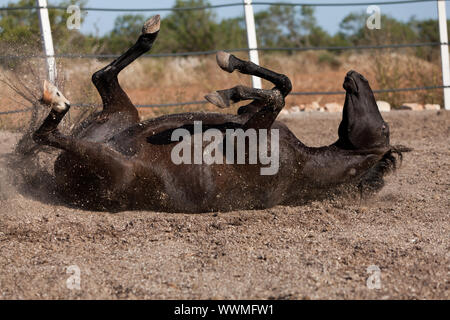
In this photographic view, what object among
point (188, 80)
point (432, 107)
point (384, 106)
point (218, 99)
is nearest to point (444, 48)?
point (432, 107)

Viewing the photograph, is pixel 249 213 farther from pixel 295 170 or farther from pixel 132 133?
pixel 132 133

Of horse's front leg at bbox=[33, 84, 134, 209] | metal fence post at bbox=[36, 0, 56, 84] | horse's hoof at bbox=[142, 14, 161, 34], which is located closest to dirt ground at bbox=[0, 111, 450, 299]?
horse's front leg at bbox=[33, 84, 134, 209]

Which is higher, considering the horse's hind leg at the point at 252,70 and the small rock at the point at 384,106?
the small rock at the point at 384,106

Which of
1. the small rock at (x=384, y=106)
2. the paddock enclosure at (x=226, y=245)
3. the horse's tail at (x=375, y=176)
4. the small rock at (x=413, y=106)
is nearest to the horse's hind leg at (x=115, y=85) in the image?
the paddock enclosure at (x=226, y=245)

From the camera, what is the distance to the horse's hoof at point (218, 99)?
11.2 feet

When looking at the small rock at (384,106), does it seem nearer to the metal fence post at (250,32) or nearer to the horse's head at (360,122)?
the metal fence post at (250,32)

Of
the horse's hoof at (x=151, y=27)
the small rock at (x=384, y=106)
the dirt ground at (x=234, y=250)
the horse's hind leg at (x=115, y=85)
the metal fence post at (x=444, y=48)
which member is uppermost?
the metal fence post at (x=444, y=48)

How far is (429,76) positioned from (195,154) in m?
6.27

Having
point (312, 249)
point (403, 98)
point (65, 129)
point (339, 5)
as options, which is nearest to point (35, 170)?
point (65, 129)

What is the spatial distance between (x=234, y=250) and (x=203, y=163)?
0.65 metres

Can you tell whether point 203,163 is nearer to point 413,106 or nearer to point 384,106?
point 384,106

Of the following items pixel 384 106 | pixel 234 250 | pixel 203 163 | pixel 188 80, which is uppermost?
pixel 188 80

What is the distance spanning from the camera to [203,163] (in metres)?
3.39
